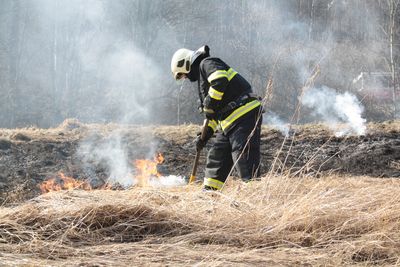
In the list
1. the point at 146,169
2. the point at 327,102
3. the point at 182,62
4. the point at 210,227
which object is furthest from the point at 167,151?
the point at 327,102

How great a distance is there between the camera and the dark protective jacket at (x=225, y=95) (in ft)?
15.5

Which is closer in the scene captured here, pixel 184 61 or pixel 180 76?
pixel 184 61

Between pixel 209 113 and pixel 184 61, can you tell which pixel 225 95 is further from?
pixel 184 61

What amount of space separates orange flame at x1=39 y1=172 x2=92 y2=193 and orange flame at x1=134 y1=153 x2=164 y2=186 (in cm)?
73

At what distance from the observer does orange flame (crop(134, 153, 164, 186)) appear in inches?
263

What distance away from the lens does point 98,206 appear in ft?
9.96

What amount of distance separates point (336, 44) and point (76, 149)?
70.0 ft

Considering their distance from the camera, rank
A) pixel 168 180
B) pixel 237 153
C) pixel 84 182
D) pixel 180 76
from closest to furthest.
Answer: pixel 237 153
pixel 180 76
pixel 84 182
pixel 168 180

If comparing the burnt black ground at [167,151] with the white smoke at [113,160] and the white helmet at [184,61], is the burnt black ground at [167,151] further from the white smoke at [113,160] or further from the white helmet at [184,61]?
the white helmet at [184,61]

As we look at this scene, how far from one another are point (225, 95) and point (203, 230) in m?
2.26

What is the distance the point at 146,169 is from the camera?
272 inches

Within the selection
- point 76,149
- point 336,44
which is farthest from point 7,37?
point 76,149

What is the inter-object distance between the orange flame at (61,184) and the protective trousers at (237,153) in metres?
2.07

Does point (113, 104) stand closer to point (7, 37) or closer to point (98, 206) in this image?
point (7, 37)
